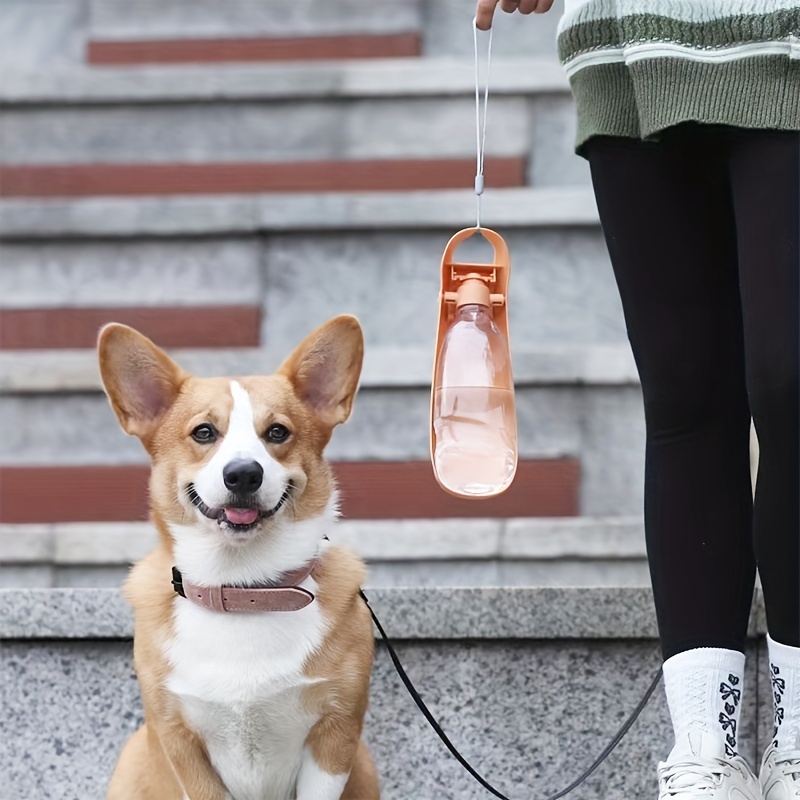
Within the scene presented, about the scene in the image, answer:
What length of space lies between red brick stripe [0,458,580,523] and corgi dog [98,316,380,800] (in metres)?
0.93

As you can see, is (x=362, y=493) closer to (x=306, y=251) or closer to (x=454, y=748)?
(x=306, y=251)

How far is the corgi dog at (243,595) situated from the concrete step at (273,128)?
1303mm

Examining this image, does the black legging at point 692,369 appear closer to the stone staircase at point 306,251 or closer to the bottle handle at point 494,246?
the bottle handle at point 494,246

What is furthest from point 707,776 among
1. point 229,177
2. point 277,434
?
point 229,177

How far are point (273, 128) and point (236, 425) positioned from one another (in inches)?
60.3

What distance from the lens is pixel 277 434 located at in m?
1.75

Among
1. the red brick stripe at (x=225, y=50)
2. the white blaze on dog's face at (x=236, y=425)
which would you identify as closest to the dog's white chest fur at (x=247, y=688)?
the white blaze on dog's face at (x=236, y=425)

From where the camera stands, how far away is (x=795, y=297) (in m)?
1.41

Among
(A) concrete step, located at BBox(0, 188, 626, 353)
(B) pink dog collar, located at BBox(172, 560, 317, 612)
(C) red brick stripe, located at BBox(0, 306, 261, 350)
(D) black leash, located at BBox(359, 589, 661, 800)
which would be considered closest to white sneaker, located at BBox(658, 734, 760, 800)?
(D) black leash, located at BBox(359, 589, 661, 800)

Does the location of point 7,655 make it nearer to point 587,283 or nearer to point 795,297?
point 795,297

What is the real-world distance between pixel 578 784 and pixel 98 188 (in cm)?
193

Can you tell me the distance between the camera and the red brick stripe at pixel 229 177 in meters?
3.03

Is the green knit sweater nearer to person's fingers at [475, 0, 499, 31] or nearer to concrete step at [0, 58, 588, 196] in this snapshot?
person's fingers at [475, 0, 499, 31]

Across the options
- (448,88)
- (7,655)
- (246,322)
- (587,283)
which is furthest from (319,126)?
(7,655)
